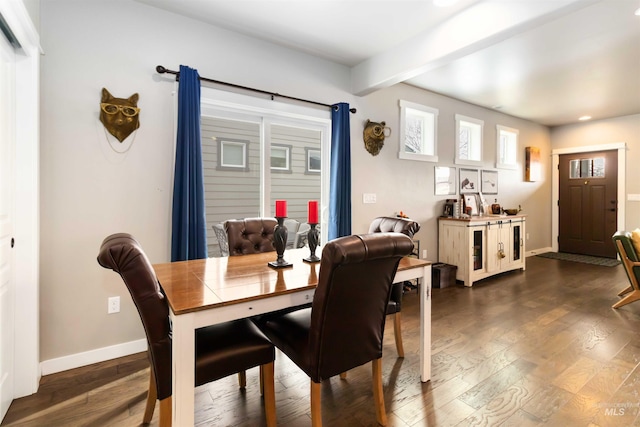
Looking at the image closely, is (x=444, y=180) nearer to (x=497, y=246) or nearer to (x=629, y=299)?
(x=497, y=246)

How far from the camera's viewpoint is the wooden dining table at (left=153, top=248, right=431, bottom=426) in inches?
49.5

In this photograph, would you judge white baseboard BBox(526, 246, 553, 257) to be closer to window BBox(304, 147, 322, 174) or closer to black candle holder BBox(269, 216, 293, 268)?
window BBox(304, 147, 322, 174)

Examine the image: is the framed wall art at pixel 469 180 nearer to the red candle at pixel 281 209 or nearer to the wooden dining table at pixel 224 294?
the wooden dining table at pixel 224 294

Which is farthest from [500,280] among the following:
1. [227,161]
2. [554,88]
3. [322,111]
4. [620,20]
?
[227,161]

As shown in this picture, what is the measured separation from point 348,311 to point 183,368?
715mm

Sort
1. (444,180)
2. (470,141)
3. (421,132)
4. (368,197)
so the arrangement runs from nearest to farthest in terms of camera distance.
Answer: (368,197), (421,132), (444,180), (470,141)

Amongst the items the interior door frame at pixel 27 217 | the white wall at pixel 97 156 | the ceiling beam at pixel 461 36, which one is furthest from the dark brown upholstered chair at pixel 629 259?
the interior door frame at pixel 27 217

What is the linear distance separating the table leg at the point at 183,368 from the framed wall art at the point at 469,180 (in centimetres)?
465

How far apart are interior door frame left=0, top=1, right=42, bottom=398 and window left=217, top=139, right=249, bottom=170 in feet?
4.34

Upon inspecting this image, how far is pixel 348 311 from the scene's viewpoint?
143cm

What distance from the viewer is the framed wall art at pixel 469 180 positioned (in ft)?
16.2

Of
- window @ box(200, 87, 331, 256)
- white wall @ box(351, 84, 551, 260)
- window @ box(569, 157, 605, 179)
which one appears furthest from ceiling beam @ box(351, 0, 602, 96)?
window @ box(569, 157, 605, 179)

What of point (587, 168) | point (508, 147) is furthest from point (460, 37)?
point (587, 168)

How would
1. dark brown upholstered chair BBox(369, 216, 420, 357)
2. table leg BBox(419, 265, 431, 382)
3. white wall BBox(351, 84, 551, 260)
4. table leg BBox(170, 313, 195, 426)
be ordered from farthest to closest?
white wall BBox(351, 84, 551, 260) < dark brown upholstered chair BBox(369, 216, 420, 357) < table leg BBox(419, 265, 431, 382) < table leg BBox(170, 313, 195, 426)
